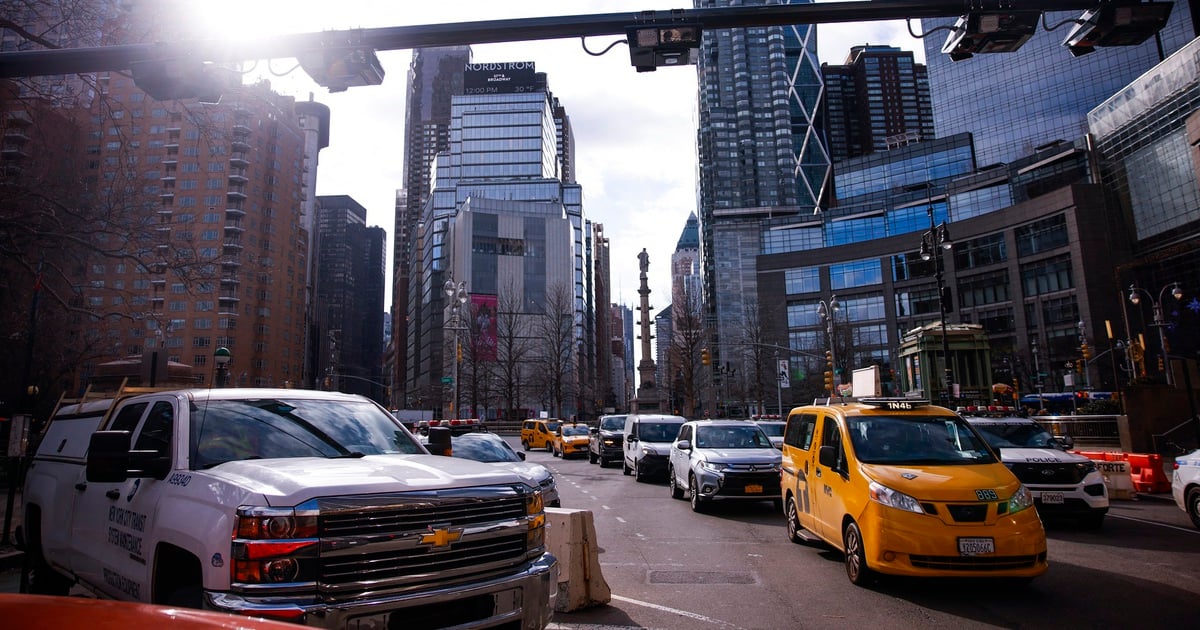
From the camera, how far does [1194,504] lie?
10.2 metres

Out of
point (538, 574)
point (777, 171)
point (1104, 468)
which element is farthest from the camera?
point (777, 171)

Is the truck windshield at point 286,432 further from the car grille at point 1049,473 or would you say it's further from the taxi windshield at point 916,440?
the car grille at point 1049,473

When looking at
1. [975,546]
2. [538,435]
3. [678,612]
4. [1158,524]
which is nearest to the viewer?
[678,612]

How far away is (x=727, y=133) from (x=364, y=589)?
542ft

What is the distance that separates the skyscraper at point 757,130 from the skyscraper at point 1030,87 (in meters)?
37.5

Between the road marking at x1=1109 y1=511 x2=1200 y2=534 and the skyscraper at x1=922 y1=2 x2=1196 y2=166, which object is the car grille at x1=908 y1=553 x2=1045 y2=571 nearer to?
the road marking at x1=1109 y1=511 x2=1200 y2=534

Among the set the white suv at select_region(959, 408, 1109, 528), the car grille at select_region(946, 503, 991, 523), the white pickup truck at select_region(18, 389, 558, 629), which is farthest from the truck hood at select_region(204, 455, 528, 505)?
the white suv at select_region(959, 408, 1109, 528)

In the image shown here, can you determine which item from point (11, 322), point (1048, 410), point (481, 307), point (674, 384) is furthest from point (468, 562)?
point (481, 307)

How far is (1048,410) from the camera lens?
166 ft

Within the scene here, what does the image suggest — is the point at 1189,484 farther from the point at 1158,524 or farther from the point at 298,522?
the point at 298,522

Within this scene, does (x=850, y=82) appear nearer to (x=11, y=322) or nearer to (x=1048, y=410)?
(x=1048, y=410)

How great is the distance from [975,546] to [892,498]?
0.84 meters

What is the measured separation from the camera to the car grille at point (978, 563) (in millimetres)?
6554

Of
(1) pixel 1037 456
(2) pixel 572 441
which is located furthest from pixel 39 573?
(2) pixel 572 441
